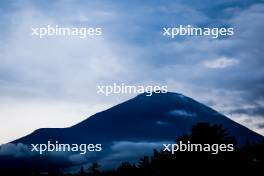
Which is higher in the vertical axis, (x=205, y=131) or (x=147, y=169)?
(x=205, y=131)

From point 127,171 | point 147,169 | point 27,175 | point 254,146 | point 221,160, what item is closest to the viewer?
point 221,160

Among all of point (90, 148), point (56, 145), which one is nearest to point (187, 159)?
point (90, 148)

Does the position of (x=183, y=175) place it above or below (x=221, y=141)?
below

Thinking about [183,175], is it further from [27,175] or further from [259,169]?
[27,175]

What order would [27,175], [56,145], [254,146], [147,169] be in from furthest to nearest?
[27,175]
[147,169]
[254,146]
[56,145]

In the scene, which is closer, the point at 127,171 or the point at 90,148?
the point at 90,148

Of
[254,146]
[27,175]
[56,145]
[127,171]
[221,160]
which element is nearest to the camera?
[56,145]

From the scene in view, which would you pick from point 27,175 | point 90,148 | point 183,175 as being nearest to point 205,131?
point 183,175

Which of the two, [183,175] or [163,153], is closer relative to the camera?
[183,175]

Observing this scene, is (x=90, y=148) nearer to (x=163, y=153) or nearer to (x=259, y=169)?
(x=163, y=153)

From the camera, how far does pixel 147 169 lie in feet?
72.4

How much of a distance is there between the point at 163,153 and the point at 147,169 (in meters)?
3.98

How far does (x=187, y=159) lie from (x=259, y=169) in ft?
8.44

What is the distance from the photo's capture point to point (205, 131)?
17125mm
